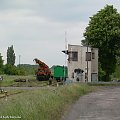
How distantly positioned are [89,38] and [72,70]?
23.0ft

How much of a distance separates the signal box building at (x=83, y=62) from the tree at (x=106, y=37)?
90.1 inches

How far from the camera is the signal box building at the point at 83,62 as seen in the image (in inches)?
2773

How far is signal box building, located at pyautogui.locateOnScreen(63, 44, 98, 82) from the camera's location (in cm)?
7044

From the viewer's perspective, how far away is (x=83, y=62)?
71.6 m

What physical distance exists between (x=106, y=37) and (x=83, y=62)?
19.2 ft

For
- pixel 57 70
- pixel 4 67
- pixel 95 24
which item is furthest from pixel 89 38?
pixel 4 67

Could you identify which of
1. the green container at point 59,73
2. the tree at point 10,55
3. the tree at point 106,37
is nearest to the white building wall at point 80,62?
the green container at point 59,73

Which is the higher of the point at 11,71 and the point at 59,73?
the point at 11,71

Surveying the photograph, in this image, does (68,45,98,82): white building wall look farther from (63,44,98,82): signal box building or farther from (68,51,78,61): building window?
(68,51,78,61): building window

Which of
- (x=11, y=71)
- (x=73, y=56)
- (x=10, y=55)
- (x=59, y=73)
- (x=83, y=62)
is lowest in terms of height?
(x=59, y=73)

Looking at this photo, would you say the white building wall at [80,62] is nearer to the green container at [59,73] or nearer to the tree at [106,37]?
the green container at [59,73]

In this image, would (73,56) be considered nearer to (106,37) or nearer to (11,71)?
(106,37)

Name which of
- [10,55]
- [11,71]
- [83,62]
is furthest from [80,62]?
[10,55]

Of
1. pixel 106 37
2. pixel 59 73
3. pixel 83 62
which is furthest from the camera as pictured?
pixel 106 37
